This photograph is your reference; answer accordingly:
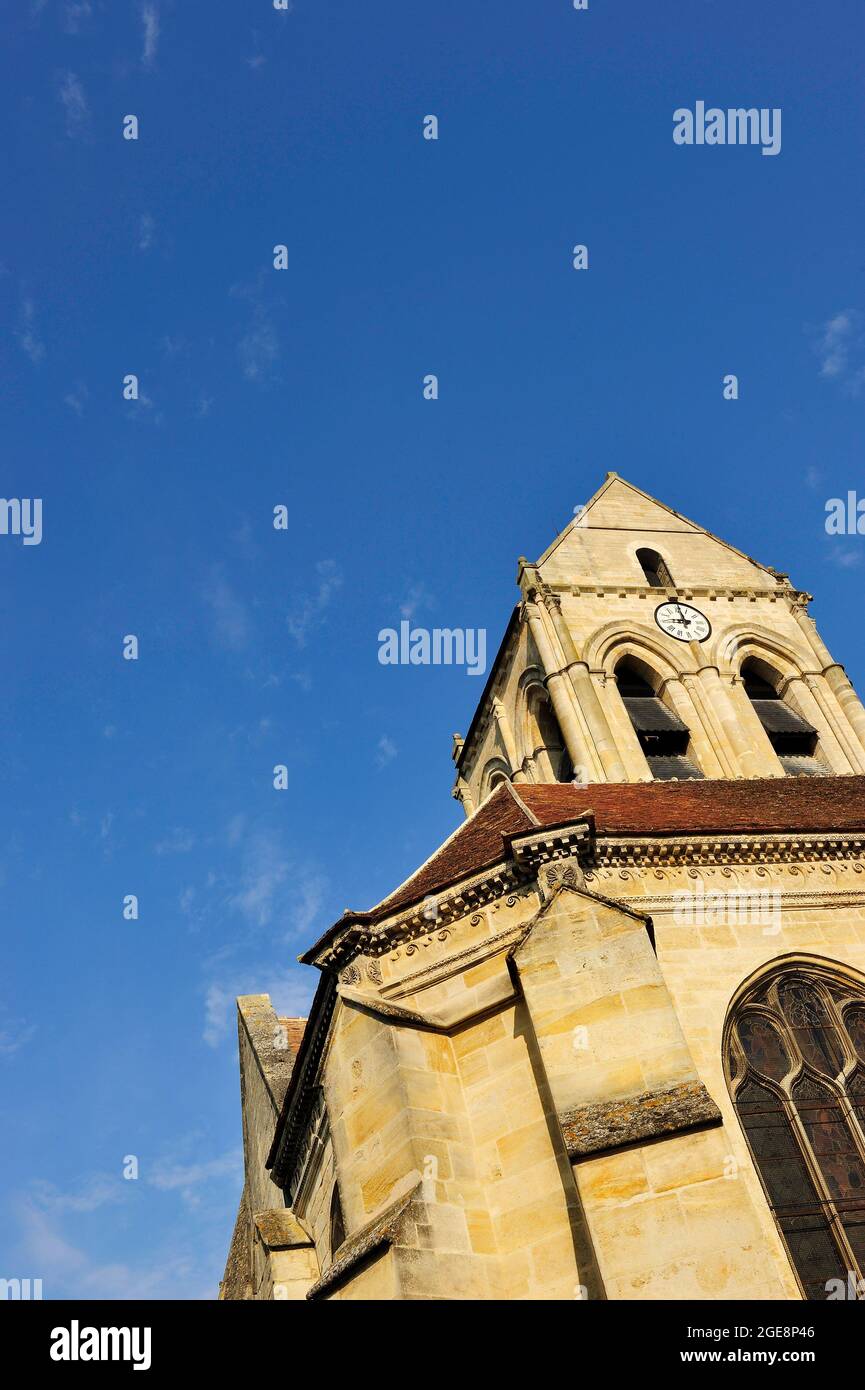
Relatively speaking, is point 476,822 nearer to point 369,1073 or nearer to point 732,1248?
point 369,1073

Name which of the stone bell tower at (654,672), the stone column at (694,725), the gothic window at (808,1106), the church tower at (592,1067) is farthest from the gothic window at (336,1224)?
the stone column at (694,725)

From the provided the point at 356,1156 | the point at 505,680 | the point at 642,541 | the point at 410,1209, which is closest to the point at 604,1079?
the point at 410,1209

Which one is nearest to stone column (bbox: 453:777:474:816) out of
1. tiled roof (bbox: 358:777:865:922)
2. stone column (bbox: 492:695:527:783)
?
stone column (bbox: 492:695:527:783)

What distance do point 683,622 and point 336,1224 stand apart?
1302 centimetres

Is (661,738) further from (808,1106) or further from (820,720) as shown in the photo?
(808,1106)

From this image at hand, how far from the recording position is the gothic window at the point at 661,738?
18891 mm

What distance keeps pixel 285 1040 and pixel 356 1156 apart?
7117mm

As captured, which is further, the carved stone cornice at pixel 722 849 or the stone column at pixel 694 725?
the stone column at pixel 694 725

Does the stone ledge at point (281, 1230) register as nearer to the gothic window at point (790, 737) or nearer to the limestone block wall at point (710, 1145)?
the limestone block wall at point (710, 1145)

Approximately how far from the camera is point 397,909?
475 inches

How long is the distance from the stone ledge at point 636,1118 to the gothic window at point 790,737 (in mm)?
10620

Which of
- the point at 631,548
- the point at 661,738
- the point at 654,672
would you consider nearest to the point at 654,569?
the point at 631,548

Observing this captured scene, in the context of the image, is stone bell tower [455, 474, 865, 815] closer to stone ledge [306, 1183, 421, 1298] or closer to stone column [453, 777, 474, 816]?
stone column [453, 777, 474, 816]

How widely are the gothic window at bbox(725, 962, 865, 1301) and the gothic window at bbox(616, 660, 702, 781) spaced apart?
24.2 feet
